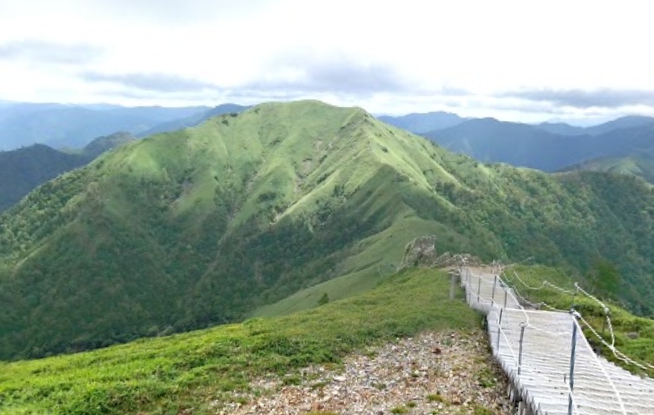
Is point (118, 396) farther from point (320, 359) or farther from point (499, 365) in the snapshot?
point (499, 365)

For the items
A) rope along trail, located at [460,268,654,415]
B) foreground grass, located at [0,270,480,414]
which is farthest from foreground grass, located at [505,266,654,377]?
foreground grass, located at [0,270,480,414]

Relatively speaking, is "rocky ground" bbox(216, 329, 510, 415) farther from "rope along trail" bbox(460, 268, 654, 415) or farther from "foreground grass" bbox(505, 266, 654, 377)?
"foreground grass" bbox(505, 266, 654, 377)

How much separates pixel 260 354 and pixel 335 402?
8014 mm

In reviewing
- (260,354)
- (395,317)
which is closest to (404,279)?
(395,317)

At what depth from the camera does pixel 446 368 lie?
26.0 m

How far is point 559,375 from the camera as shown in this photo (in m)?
20.6

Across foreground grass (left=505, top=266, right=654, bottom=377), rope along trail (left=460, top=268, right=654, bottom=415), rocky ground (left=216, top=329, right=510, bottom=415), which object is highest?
rope along trail (left=460, top=268, right=654, bottom=415)

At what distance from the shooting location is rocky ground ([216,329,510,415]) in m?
21.1

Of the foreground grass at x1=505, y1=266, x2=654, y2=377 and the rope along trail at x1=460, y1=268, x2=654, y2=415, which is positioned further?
the foreground grass at x1=505, y1=266, x2=654, y2=377

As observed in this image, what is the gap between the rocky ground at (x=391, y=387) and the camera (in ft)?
69.3

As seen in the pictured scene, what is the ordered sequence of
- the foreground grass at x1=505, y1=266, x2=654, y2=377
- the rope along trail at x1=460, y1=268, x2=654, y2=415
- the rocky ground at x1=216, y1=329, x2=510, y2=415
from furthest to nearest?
the foreground grass at x1=505, y1=266, x2=654, y2=377, the rocky ground at x1=216, y1=329, x2=510, y2=415, the rope along trail at x1=460, y1=268, x2=654, y2=415

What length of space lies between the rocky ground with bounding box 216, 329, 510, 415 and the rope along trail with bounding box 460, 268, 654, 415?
137 cm

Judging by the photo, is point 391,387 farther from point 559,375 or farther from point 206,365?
point 206,365

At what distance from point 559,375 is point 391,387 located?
6.88 m
